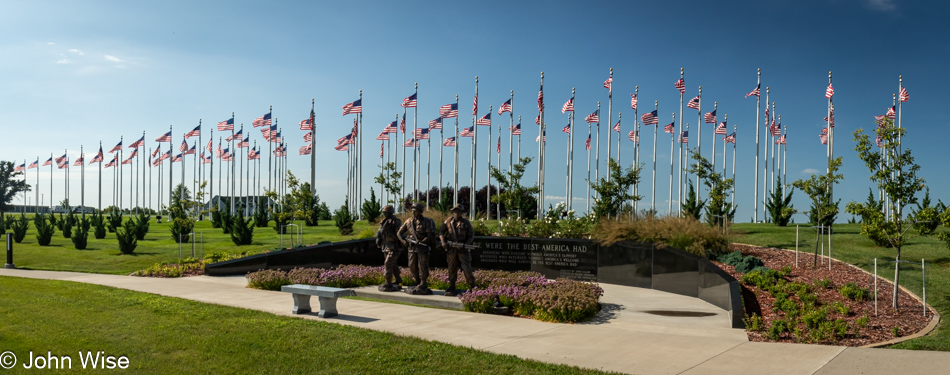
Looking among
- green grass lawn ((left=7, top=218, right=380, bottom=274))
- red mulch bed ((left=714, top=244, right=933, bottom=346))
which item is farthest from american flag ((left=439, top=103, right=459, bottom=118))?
red mulch bed ((left=714, top=244, right=933, bottom=346))

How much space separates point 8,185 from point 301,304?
337ft

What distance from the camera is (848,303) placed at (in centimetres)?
1156

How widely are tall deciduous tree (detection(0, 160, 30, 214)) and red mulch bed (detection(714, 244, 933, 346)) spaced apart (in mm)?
104322

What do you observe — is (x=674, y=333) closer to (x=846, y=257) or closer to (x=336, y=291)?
(x=336, y=291)

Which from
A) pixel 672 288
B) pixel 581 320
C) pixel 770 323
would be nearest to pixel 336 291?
pixel 581 320

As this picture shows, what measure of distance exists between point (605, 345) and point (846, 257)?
10592 mm

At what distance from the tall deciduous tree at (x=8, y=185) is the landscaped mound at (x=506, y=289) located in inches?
3766

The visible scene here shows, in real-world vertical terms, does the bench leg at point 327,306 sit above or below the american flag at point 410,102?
below

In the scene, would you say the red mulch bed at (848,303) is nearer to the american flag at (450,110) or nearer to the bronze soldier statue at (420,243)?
the bronze soldier statue at (420,243)

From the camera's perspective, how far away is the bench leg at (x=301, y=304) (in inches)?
462

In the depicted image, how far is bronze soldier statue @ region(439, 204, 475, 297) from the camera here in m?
13.5

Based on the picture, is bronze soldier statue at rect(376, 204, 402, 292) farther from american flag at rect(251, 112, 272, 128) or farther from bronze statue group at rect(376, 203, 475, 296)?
american flag at rect(251, 112, 272, 128)

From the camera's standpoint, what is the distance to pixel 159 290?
50.0 ft

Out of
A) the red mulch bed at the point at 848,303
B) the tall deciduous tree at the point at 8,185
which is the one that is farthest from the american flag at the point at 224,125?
the tall deciduous tree at the point at 8,185
